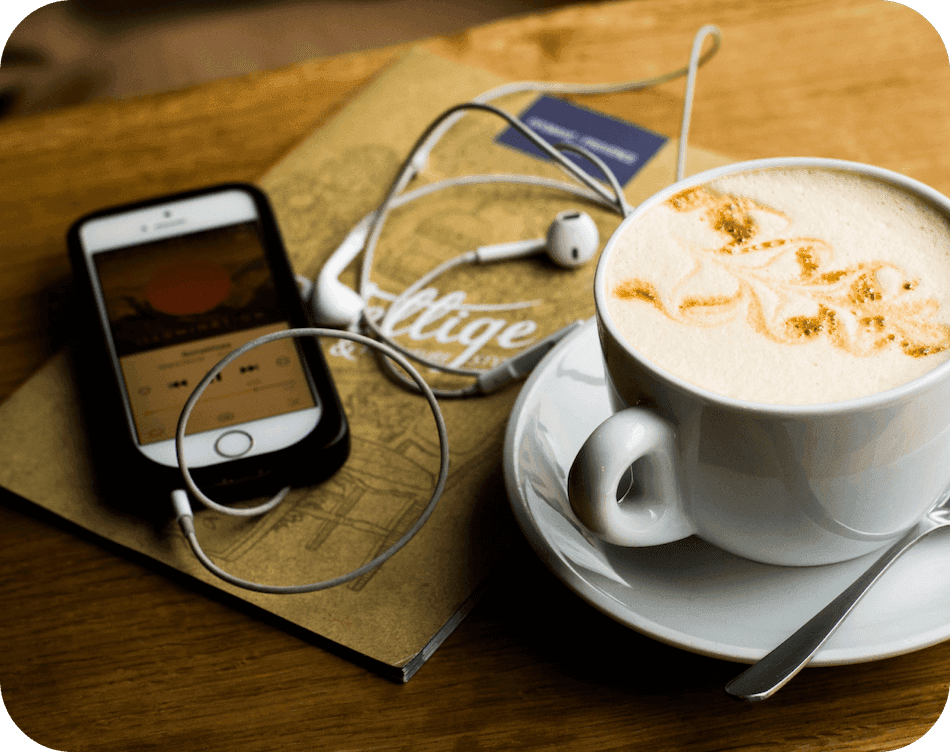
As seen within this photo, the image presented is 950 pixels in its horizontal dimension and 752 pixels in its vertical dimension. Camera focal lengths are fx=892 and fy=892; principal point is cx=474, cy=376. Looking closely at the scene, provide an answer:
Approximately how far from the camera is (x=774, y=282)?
404 mm

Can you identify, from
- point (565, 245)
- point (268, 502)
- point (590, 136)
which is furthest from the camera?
point (590, 136)

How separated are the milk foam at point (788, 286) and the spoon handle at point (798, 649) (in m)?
0.09

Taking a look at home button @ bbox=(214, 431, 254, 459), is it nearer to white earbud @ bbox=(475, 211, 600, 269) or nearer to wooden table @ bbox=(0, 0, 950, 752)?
wooden table @ bbox=(0, 0, 950, 752)

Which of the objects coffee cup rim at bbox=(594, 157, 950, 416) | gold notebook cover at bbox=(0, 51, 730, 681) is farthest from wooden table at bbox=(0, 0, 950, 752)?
coffee cup rim at bbox=(594, 157, 950, 416)

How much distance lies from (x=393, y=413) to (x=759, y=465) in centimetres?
24

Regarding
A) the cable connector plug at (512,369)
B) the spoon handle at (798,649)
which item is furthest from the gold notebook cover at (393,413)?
the spoon handle at (798,649)

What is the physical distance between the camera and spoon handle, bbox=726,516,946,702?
351mm

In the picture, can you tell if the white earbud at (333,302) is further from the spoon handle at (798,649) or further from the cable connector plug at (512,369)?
the spoon handle at (798,649)

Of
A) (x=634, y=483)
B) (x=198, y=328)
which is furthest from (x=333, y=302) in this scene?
(x=634, y=483)

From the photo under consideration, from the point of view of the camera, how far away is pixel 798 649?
1.18ft

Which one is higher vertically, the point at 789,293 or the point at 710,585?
the point at 789,293

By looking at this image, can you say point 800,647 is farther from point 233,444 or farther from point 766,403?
point 233,444

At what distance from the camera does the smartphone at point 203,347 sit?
49 cm

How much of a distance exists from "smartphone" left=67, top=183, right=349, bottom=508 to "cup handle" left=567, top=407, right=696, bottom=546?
0.58ft
